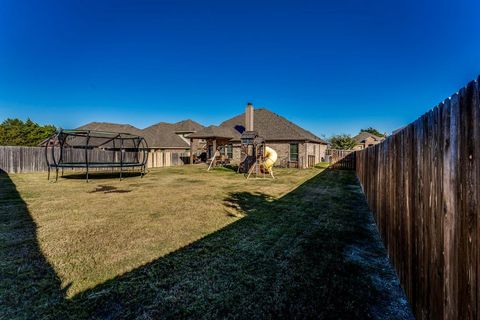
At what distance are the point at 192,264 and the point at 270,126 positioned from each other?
22319mm

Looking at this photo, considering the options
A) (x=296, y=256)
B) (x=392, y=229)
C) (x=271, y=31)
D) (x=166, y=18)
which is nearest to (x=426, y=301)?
(x=392, y=229)

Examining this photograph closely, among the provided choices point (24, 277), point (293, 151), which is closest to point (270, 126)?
point (293, 151)

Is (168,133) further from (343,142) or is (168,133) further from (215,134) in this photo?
(343,142)

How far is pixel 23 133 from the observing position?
44375mm

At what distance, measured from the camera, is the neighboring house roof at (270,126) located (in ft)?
Result: 75.0

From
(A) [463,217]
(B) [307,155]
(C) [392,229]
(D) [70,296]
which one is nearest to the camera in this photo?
(A) [463,217]

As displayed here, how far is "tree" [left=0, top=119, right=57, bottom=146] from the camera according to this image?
42350mm

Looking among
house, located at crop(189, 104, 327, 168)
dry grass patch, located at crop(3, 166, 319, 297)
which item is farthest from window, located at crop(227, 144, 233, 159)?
dry grass patch, located at crop(3, 166, 319, 297)

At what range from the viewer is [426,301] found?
1.99m

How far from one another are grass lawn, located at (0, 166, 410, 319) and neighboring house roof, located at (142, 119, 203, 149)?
27.1 meters

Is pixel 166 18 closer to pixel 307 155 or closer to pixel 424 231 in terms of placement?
pixel 307 155

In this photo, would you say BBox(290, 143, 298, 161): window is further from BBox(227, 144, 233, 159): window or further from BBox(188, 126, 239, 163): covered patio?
BBox(227, 144, 233, 159): window

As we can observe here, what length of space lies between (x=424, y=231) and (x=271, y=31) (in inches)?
697

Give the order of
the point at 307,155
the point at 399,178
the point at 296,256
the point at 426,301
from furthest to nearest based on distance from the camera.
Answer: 1. the point at 307,155
2. the point at 296,256
3. the point at 399,178
4. the point at 426,301
